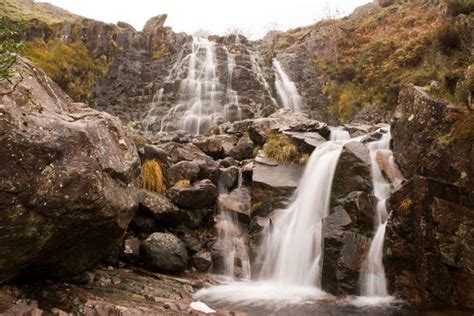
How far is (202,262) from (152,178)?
2781mm

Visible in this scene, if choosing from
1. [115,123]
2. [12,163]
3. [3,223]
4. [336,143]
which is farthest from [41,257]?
[336,143]

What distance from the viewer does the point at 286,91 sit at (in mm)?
26719

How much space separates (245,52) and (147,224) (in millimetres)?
22493

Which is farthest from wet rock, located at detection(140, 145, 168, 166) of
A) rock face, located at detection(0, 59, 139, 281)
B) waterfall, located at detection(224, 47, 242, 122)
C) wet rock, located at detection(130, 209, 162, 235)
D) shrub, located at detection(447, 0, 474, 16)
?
shrub, located at detection(447, 0, 474, 16)

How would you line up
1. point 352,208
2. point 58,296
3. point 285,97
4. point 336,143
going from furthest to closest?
1. point 285,97
2. point 336,143
3. point 352,208
4. point 58,296

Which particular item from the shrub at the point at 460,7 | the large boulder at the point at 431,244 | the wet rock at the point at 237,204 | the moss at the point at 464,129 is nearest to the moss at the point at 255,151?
the wet rock at the point at 237,204

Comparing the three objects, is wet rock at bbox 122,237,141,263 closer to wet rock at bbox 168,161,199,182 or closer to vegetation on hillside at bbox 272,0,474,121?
wet rock at bbox 168,161,199,182

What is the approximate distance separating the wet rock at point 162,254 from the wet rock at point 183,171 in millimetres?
2398

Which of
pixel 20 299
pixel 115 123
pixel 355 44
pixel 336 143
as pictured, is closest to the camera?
pixel 20 299

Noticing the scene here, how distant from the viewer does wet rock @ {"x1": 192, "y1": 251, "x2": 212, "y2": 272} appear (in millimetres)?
9781

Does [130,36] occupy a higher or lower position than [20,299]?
higher

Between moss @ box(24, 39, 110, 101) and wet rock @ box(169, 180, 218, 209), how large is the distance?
1689 cm

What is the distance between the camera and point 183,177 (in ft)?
37.2

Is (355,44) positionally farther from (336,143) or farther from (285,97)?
(336,143)
